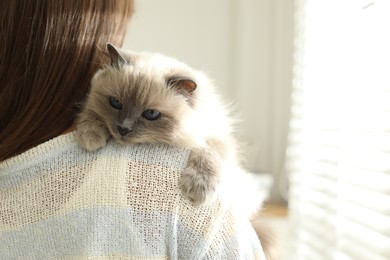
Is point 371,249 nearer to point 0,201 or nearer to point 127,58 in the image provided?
point 127,58

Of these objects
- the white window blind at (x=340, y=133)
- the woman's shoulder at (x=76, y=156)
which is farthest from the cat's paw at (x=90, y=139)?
the white window blind at (x=340, y=133)

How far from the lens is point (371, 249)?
1238mm

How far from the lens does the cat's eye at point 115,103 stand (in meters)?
1.08

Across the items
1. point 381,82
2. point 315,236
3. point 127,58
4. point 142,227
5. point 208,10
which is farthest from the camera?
point 208,10

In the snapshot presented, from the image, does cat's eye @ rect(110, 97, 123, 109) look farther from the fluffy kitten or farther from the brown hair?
the brown hair

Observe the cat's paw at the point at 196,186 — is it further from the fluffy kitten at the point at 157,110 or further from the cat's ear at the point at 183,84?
the cat's ear at the point at 183,84

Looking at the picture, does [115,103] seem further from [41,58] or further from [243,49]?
[243,49]

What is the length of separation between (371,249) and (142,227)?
2.48ft

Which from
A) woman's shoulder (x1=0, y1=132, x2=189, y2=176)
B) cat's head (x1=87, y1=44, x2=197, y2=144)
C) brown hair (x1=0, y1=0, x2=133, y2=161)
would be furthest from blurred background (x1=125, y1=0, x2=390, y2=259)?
brown hair (x1=0, y1=0, x2=133, y2=161)

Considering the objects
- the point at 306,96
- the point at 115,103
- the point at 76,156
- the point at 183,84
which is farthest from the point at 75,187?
the point at 306,96

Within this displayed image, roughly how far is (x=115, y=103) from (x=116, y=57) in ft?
0.39

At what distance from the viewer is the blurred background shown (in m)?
1.26

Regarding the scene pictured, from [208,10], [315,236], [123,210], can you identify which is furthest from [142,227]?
[208,10]

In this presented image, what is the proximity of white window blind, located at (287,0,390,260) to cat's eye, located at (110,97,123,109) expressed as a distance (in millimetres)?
688
